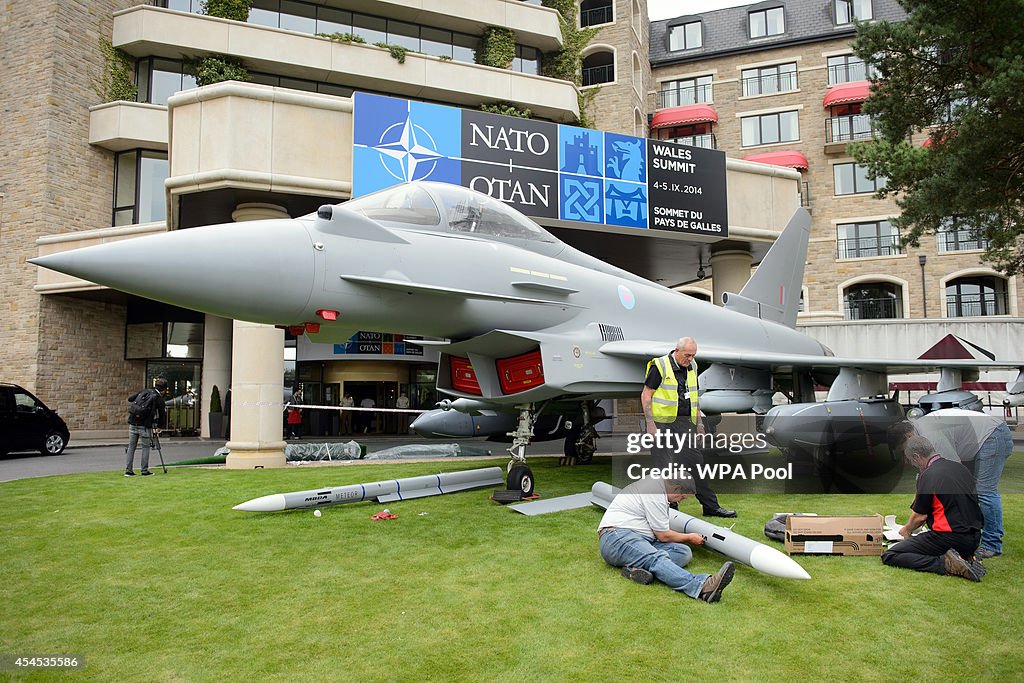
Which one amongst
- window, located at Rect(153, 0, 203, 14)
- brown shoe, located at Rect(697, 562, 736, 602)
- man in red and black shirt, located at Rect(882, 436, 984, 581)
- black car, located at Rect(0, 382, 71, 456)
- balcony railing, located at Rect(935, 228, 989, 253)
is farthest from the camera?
balcony railing, located at Rect(935, 228, 989, 253)

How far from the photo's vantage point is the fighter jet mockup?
5215mm

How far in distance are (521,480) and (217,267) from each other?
13.5ft

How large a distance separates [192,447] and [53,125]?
1257cm

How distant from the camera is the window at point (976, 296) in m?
31.8

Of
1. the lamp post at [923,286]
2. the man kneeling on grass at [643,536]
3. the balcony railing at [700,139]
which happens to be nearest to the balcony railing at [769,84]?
the balcony railing at [700,139]

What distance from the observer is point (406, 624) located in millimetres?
3785

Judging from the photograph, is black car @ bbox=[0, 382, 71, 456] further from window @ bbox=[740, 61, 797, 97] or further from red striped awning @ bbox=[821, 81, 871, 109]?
red striped awning @ bbox=[821, 81, 871, 109]

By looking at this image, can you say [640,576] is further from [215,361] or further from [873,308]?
[873,308]

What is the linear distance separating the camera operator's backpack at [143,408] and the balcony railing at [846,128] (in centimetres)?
3444

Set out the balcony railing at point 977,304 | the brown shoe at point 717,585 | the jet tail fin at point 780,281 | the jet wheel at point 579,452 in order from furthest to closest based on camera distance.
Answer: the balcony railing at point 977,304
the jet tail fin at point 780,281
the jet wheel at point 579,452
the brown shoe at point 717,585

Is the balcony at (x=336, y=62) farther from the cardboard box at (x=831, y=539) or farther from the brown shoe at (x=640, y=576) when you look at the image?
the brown shoe at (x=640, y=576)

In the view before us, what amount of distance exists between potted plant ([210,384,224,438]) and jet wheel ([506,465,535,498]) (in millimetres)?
17414

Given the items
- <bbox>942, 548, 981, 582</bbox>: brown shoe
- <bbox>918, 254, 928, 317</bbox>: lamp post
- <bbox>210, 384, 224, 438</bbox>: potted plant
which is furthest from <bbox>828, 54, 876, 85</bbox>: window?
<bbox>942, 548, 981, 582</bbox>: brown shoe

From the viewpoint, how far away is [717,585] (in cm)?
402
